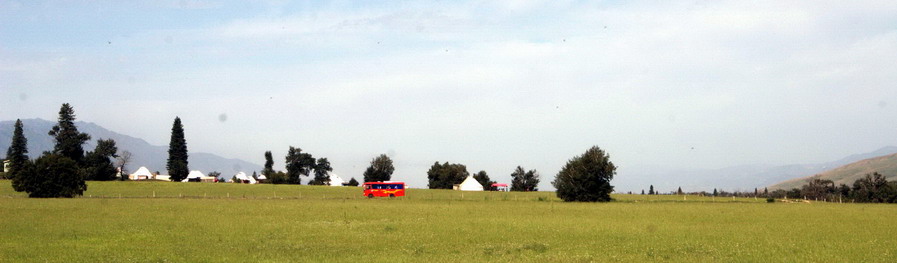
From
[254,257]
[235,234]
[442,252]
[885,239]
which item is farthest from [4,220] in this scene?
[885,239]

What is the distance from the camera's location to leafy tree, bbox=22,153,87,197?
88438 mm

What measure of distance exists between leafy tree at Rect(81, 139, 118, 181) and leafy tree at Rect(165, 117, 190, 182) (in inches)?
500

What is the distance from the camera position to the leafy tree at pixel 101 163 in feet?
517

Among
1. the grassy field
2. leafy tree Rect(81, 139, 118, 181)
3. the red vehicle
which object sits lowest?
the grassy field

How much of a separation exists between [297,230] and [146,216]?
1508 centimetres

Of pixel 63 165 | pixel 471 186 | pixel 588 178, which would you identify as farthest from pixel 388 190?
pixel 471 186

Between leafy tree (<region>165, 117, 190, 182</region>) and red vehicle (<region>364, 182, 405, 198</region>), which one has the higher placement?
leafy tree (<region>165, 117, 190, 182</region>)

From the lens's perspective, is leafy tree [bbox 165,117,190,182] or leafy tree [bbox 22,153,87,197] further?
leafy tree [bbox 165,117,190,182]

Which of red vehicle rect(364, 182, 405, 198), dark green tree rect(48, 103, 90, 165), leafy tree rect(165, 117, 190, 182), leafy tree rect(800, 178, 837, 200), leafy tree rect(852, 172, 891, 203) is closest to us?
red vehicle rect(364, 182, 405, 198)

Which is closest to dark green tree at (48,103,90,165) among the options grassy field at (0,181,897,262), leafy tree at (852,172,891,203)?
grassy field at (0,181,897,262)

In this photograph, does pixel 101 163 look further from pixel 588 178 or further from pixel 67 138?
pixel 588 178

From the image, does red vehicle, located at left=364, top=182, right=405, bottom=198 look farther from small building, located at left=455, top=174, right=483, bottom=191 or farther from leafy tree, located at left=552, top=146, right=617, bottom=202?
small building, located at left=455, top=174, right=483, bottom=191

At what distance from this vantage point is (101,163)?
527 feet

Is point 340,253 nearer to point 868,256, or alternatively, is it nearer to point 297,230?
point 297,230
